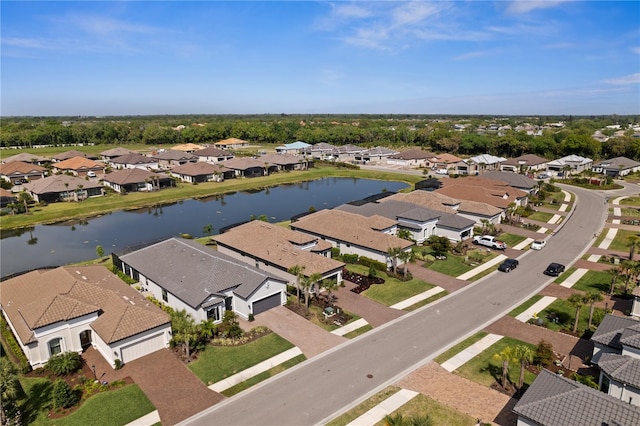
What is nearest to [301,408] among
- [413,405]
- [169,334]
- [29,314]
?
[413,405]

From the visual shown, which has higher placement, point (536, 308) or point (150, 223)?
point (536, 308)

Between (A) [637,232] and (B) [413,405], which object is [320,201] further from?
(B) [413,405]

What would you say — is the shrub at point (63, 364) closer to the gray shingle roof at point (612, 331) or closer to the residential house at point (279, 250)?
the residential house at point (279, 250)

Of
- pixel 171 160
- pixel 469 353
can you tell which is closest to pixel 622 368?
pixel 469 353

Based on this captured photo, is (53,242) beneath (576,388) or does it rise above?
beneath

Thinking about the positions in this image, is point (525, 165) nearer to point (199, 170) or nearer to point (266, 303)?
point (199, 170)

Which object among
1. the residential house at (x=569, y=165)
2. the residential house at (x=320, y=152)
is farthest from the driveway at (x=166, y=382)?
the residential house at (x=320, y=152)
